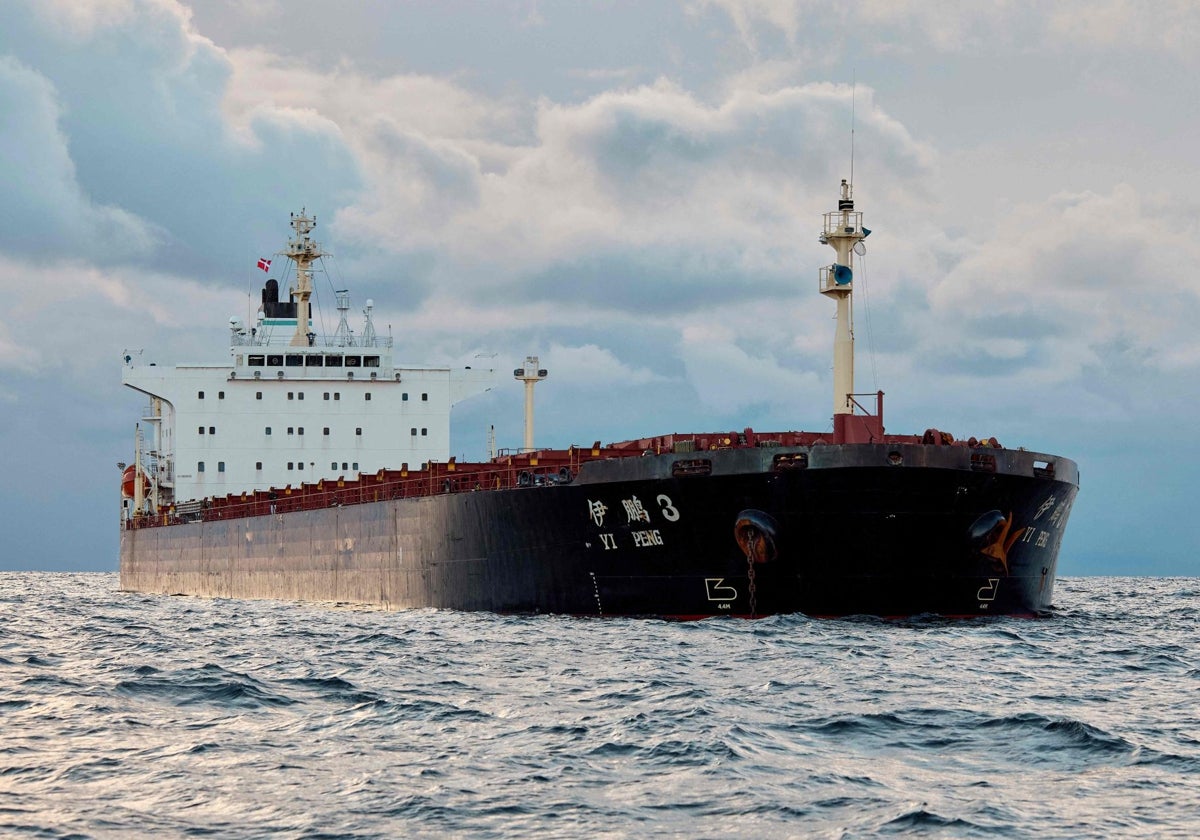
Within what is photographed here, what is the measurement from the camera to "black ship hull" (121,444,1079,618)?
68.2ft

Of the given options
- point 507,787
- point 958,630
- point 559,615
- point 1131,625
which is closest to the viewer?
point 507,787

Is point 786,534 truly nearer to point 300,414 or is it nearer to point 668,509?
point 668,509

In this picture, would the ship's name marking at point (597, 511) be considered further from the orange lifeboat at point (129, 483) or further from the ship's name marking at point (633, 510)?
the orange lifeboat at point (129, 483)

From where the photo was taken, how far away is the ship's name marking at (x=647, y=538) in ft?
72.1

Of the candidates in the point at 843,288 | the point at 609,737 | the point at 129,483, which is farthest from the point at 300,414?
the point at 609,737

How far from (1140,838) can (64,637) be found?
17.9m

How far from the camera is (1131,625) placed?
84.0 ft

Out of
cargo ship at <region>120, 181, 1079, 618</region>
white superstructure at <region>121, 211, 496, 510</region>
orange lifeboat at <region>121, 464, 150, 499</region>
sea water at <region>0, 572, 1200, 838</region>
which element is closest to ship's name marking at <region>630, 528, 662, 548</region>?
cargo ship at <region>120, 181, 1079, 618</region>

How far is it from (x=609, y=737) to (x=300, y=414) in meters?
35.3

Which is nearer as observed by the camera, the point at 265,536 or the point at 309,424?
the point at 265,536

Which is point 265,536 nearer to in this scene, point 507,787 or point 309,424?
point 309,424

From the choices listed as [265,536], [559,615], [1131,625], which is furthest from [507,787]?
[265,536]

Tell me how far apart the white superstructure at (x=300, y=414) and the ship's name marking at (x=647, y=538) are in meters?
22.6

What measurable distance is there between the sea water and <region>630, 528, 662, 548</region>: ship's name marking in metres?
2.46
